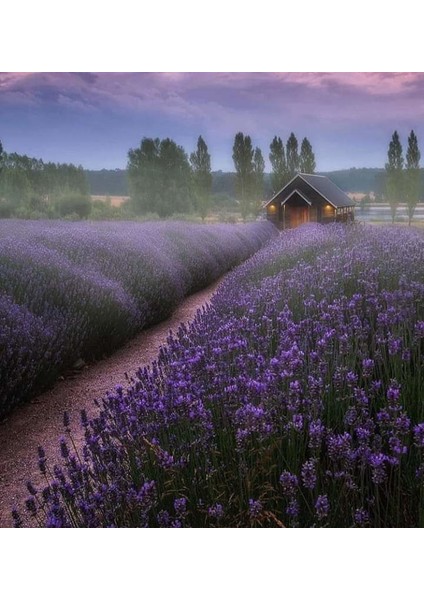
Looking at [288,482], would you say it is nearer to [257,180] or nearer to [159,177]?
[257,180]

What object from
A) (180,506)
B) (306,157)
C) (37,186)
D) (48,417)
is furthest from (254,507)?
(37,186)

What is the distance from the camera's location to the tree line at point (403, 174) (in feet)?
9.86

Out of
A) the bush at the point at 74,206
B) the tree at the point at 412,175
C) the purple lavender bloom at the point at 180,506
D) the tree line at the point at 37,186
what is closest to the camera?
the purple lavender bloom at the point at 180,506

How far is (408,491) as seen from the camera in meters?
1.92

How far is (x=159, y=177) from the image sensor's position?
347 cm

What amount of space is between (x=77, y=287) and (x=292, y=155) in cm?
200

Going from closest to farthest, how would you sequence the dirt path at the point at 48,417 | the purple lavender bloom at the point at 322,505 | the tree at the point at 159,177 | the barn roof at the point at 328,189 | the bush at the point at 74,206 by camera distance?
the purple lavender bloom at the point at 322,505
the dirt path at the point at 48,417
the tree at the point at 159,177
the barn roof at the point at 328,189
the bush at the point at 74,206

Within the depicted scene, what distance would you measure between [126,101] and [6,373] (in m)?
1.66

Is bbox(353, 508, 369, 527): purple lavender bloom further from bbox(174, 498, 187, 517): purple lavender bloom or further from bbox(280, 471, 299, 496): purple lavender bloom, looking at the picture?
bbox(174, 498, 187, 517): purple lavender bloom

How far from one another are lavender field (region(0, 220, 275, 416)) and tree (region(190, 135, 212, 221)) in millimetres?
548

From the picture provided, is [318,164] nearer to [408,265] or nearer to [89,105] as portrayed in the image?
[408,265]

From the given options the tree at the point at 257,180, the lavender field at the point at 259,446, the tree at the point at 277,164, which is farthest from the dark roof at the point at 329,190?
the lavender field at the point at 259,446

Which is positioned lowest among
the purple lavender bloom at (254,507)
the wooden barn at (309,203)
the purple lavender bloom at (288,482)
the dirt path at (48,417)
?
the dirt path at (48,417)

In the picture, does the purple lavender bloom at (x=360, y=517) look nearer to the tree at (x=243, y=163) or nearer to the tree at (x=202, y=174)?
the tree at (x=243, y=163)
